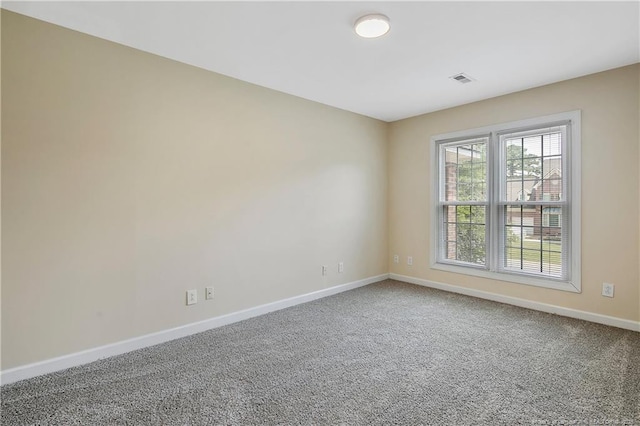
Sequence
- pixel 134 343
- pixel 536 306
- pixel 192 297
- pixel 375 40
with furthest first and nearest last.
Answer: pixel 536 306, pixel 192 297, pixel 134 343, pixel 375 40

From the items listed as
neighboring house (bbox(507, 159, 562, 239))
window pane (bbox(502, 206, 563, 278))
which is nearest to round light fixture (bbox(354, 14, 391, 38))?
neighboring house (bbox(507, 159, 562, 239))

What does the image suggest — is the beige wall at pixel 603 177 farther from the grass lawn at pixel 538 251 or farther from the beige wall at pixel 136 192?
the beige wall at pixel 136 192

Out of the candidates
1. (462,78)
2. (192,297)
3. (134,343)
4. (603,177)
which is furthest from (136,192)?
(603,177)

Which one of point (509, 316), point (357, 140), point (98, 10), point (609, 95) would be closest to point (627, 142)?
point (609, 95)

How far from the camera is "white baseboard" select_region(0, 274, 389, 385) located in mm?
2213

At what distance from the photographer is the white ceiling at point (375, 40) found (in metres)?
2.15

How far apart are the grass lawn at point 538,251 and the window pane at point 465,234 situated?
1.15 ft

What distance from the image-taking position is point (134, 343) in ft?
8.71

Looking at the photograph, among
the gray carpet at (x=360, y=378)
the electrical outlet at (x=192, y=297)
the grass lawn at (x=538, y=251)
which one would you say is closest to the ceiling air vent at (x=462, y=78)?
the grass lawn at (x=538, y=251)

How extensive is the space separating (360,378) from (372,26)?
8.02ft

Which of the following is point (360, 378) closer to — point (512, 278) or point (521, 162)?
point (512, 278)

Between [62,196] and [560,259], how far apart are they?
4599 mm

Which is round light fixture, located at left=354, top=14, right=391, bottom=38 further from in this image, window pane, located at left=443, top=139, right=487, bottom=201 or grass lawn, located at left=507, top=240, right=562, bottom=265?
grass lawn, located at left=507, top=240, right=562, bottom=265

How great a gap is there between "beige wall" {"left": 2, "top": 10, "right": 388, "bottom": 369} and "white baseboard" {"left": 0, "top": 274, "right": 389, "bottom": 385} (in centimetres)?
5
